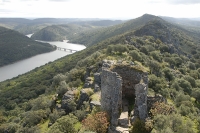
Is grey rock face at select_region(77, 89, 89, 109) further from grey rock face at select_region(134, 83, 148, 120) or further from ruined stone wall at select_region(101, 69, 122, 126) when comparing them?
grey rock face at select_region(134, 83, 148, 120)

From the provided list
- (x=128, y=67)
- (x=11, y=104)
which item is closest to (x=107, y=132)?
(x=128, y=67)

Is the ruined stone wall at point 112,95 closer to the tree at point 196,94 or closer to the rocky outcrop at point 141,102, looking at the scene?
the rocky outcrop at point 141,102

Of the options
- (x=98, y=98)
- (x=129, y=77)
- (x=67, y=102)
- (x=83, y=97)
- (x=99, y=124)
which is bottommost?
(x=67, y=102)

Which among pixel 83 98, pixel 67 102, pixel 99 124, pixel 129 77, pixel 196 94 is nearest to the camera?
pixel 99 124

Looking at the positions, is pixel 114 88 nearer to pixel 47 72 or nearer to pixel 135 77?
pixel 135 77

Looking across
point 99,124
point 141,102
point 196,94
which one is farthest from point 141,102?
point 196,94

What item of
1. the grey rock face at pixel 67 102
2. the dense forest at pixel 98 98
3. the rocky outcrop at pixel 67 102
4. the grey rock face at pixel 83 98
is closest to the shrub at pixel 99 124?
the dense forest at pixel 98 98

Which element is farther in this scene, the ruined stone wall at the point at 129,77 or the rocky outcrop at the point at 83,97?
the rocky outcrop at the point at 83,97

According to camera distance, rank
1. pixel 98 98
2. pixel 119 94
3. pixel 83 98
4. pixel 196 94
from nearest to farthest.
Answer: pixel 119 94
pixel 98 98
pixel 83 98
pixel 196 94

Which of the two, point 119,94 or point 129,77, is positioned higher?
point 129,77

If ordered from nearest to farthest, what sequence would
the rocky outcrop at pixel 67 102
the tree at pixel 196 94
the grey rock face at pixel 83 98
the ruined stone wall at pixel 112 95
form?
the ruined stone wall at pixel 112 95, the grey rock face at pixel 83 98, the rocky outcrop at pixel 67 102, the tree at pixel 196 94

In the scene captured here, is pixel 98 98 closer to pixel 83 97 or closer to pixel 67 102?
pixel 83 97
